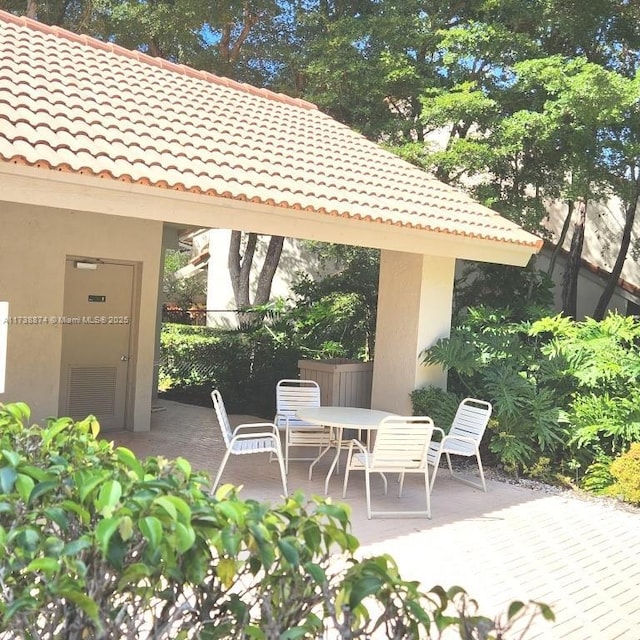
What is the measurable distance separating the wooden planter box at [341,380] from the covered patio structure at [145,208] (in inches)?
16.1

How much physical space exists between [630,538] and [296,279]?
56.4ft

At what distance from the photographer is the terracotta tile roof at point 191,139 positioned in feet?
22.0

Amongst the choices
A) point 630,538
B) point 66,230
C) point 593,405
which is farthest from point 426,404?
point 66,230

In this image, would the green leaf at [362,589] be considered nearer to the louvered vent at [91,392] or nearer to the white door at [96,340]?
the white door at [96,340]

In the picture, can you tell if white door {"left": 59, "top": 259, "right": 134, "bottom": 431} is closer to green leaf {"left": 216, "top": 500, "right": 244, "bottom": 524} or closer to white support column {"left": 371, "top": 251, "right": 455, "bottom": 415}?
white support column {"left": 371, "top": 251, "right": 455, "bottom": 415}

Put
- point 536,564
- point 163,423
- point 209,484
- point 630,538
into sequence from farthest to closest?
point 163,423 < point 630,538 < point 536,564 < point 209,484

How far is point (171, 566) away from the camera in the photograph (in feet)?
6.12

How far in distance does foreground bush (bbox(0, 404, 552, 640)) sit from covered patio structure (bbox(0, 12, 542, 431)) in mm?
4490

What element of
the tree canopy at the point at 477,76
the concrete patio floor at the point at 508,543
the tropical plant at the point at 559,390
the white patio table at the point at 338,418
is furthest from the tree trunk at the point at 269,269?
the white patio table at the point at 338,418

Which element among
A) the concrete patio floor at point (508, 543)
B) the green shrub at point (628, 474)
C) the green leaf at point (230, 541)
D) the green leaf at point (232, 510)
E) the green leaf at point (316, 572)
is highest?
the green leaf at point (232, 510)

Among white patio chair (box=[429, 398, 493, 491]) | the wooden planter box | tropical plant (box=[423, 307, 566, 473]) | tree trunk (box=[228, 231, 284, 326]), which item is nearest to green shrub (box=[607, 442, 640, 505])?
tropical plant (box=[423, 307, 566, 473])

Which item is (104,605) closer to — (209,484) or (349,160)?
(209,484)

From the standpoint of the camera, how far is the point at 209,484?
7.63 feet

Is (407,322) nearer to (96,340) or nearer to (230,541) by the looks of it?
(96,340)
